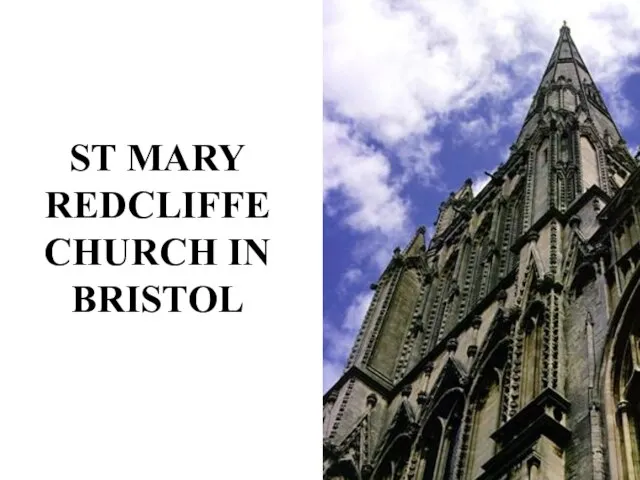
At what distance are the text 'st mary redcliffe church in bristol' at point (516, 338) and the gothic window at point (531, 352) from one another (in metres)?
0.04

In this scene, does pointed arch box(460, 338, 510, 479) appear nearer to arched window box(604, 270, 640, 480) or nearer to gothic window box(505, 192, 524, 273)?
arched window box(604, 270, 640, 480)

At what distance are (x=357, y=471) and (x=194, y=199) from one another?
43.5ft

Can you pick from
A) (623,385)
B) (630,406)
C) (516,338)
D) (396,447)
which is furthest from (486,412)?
(630,406)

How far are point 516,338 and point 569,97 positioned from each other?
2123cm

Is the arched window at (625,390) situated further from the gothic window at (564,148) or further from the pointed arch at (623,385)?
the gothic window at (564,148)

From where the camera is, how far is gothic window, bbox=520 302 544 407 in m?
17.2

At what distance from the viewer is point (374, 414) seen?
25906 mm

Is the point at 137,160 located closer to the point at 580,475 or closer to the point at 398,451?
the point at 580,475

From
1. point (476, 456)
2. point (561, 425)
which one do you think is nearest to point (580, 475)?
point (561, 425)

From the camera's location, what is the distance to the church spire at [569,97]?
121ft

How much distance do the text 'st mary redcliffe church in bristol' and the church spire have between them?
0.31m

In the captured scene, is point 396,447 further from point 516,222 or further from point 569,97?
point 569,97

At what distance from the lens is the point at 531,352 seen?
734 inches

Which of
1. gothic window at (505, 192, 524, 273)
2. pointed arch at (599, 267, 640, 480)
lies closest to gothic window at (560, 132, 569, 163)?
gothic window at (505, 192, 524, 273)
